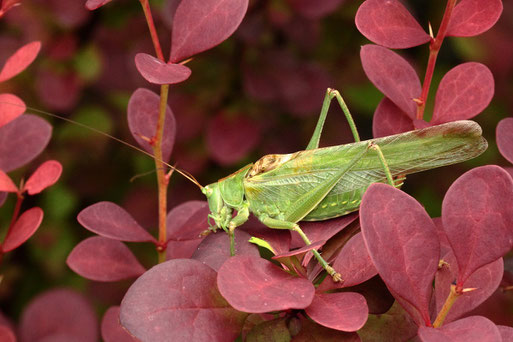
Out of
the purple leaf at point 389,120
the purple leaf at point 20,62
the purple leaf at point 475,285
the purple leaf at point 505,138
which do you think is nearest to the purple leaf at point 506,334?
the purple leaf at point 475,285

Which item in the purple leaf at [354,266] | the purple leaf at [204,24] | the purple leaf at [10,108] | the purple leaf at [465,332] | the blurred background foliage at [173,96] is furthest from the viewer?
the blurred background foliage at [173,96]

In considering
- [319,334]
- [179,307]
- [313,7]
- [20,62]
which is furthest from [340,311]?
[313,7]

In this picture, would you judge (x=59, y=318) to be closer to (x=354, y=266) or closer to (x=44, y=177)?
(x=44, y=177)

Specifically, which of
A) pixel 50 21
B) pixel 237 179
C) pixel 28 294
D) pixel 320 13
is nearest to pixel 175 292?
pixel 237 179

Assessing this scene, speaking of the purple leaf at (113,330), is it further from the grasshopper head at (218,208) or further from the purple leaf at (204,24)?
the purple leaf at (204,24)

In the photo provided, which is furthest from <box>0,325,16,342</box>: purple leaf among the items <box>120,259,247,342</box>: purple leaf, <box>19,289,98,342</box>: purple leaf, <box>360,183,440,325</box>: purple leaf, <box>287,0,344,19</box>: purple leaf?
<box>287,0,344,19</box>: purple leaf

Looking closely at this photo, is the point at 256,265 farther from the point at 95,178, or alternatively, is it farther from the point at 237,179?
the point at 95,178

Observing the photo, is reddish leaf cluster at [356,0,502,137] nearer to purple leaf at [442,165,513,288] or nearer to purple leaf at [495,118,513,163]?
purple leaf at [495,118,513,163]
